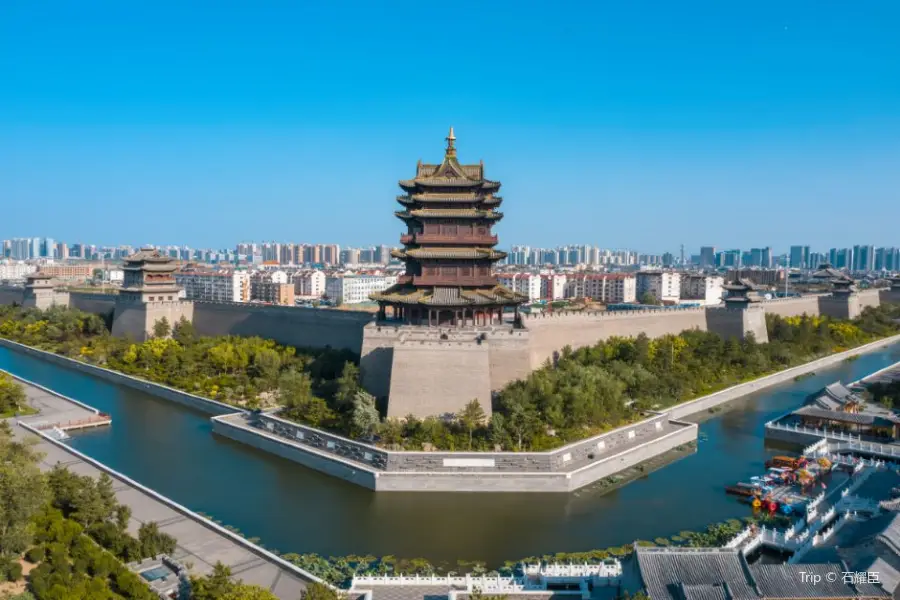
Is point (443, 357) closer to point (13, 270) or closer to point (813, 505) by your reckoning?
point (813, 505)

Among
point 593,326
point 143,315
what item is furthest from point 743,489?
point 143,315

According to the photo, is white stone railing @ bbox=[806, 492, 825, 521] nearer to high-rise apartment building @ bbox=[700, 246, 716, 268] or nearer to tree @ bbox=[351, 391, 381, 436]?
tree @ bbox=[351, 391, 381, 436]

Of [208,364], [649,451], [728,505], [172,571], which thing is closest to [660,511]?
[728,505]

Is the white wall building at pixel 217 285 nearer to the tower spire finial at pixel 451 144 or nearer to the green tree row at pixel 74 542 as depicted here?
the tower spire finial at pixel 451 144

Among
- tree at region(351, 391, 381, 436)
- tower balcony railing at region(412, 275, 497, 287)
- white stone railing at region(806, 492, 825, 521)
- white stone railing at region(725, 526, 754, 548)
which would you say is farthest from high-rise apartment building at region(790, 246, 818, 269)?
tree at region(351, 391, 381, 436)

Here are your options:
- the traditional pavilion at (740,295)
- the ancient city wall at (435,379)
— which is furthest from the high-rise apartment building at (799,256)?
the ancient city wall at (435,379)
